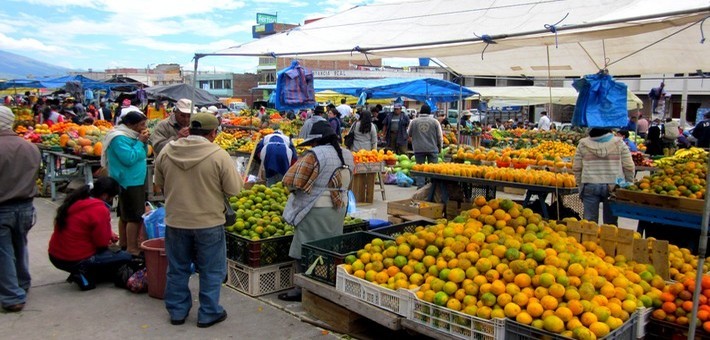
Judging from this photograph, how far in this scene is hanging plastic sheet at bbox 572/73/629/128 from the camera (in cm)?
588

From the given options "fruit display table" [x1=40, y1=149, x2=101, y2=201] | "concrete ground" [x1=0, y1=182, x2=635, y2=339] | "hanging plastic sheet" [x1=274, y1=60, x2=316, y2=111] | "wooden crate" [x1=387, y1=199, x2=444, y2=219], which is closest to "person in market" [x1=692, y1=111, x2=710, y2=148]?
"wooden crate" [x1=387, y1=199, x2=444, y2=219]

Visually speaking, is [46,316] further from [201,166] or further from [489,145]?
[489,145]

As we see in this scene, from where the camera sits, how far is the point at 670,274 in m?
4.54

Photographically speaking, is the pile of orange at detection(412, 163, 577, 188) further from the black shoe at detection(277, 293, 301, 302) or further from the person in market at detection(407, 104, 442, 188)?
the black shoe at detection(277, 293, 301, 302)

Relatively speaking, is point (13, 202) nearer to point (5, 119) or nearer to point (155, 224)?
point (5, 119)

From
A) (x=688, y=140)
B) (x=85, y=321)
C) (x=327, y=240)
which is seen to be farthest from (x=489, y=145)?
(x=85, y=321)

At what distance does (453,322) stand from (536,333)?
55cm

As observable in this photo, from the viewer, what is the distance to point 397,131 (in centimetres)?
1521

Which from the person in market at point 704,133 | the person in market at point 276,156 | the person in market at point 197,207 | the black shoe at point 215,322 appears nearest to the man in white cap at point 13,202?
the person in market at point 197,207

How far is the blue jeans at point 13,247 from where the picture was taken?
4758 mm

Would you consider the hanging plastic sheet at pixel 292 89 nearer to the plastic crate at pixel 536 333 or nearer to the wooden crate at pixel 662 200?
the wooden crate at pixel 662 200

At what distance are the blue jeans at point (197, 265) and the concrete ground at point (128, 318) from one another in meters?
0.15

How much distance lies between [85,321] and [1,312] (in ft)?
2.59

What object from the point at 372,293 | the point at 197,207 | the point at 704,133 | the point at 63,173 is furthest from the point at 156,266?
the point at 704,133
